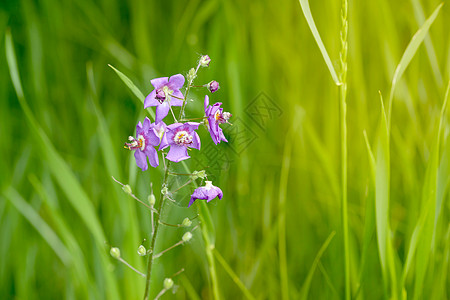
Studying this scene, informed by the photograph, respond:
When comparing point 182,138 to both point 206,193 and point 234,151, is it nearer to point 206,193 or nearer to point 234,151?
point 206,193

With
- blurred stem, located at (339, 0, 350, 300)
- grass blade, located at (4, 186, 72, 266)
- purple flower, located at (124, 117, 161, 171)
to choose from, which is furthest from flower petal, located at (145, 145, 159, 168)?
grass blade, located at (4, 186, 72, 266)

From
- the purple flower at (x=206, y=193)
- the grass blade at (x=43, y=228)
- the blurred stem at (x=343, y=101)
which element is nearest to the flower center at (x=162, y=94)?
the purple flower at (x=206, y=193)

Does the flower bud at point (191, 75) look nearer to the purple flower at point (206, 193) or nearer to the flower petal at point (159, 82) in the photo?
the flower petal at point (159, 82)

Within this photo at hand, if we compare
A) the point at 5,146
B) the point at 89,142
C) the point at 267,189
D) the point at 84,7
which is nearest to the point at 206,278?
the point at 267,189

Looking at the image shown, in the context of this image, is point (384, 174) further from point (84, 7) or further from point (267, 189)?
point (84, 7)

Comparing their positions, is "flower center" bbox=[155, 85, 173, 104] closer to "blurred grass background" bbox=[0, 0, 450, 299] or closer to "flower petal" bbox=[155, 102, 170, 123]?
"flower petal" bbox=[155, 102, 170, 123]

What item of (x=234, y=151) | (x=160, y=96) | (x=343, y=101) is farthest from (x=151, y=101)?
(x=234, y=151)
